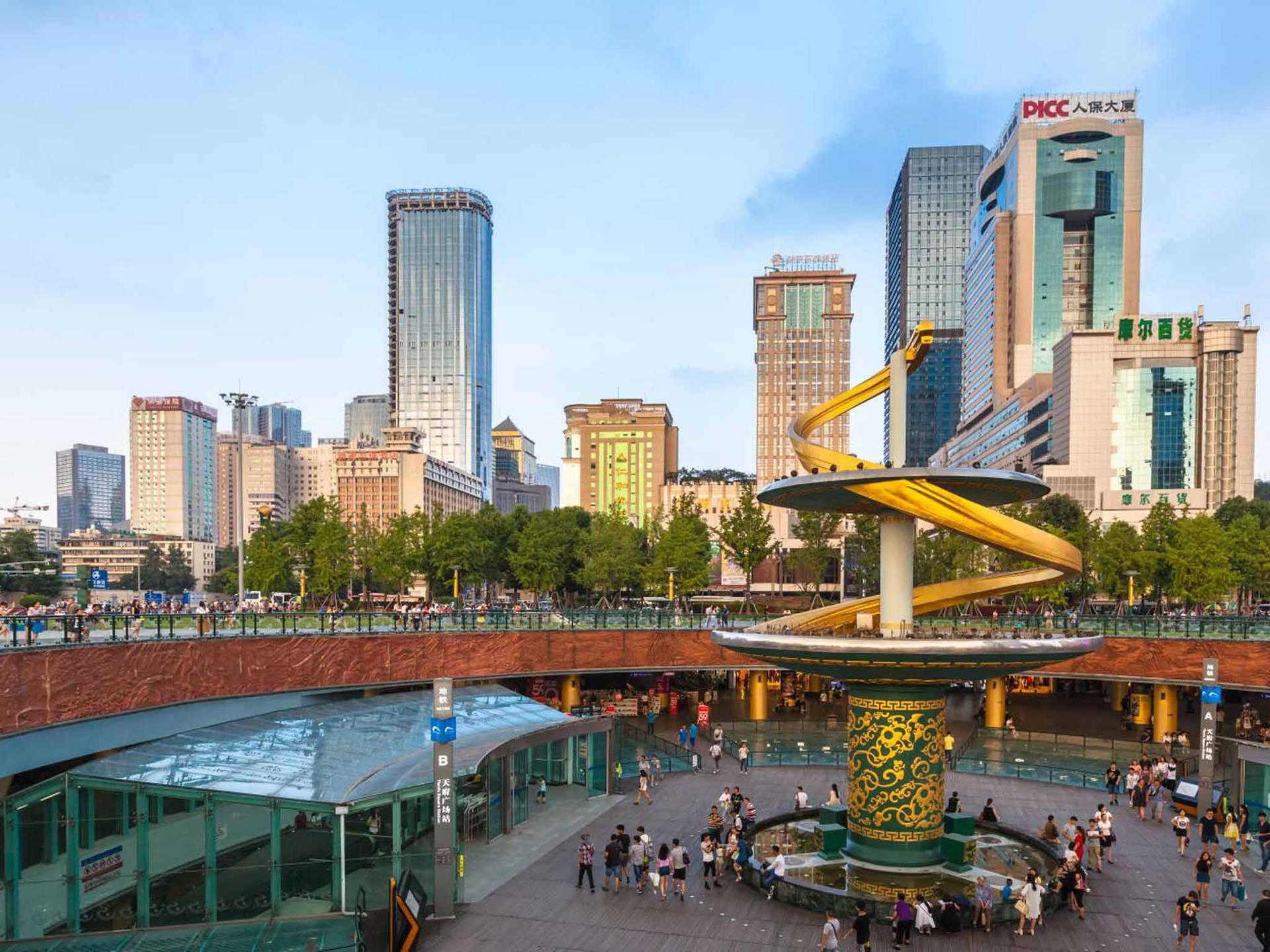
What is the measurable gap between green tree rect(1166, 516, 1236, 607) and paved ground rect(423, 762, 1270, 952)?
3848cm

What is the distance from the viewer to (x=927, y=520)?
2270cm

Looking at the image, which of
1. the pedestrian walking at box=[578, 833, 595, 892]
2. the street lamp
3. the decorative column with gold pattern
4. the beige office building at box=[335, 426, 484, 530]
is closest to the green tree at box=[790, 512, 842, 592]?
the street lamp

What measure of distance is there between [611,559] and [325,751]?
162 feet

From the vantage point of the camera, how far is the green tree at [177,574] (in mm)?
168500

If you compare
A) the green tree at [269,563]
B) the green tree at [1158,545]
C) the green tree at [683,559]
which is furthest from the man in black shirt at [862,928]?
the green tree at [269,563]

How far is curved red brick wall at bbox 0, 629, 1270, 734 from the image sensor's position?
25.8 m

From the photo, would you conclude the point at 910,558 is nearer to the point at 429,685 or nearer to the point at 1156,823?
the point at 1156,823

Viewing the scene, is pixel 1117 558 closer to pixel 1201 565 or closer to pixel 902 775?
pixel 1201 565

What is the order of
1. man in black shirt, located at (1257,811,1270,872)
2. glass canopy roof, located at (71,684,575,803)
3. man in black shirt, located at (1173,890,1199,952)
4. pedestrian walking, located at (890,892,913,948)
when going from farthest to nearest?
man in black shirt, located at (1257,811,1270,872) < glass canopy roof, located at (71,684,575,803) < pedestrian walking, located at (890,892,913,948) < man in black shirt, located at (1173,890,1199,952)

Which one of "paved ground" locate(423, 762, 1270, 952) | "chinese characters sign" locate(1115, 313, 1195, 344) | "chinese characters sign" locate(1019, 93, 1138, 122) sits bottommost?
"paved ground" locate(423, 762, 1270, 952)

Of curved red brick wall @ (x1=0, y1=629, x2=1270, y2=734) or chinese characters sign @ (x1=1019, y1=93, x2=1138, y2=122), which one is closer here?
curved red brick wall @ (x1=0, y1=629, x2=1270, y2=734)

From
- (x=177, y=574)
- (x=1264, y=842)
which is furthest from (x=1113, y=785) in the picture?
(x=177, y=574)

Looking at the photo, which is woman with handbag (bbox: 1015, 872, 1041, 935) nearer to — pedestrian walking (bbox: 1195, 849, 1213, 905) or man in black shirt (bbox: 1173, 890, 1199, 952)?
man in black shirt (bbox: 1173, 890, 1199, 952)

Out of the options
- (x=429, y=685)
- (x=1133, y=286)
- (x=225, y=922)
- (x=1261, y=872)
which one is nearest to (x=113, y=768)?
(x=225, y=922)
